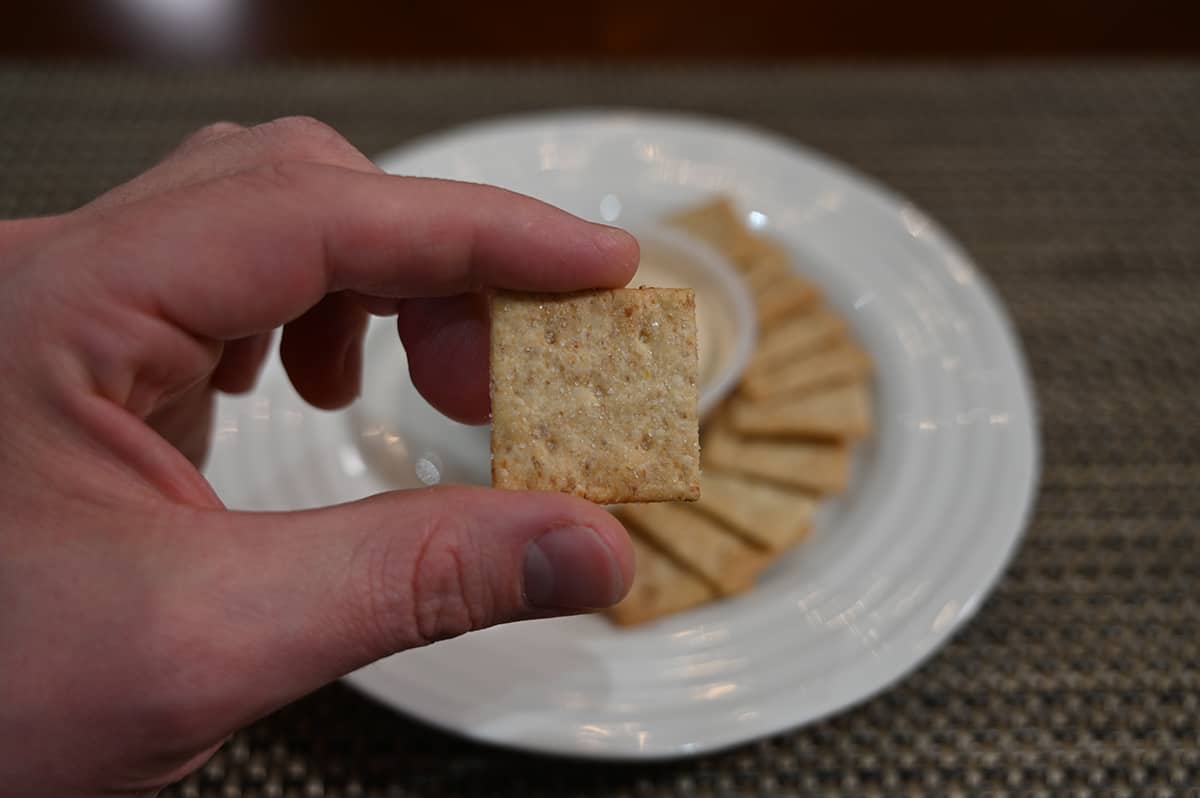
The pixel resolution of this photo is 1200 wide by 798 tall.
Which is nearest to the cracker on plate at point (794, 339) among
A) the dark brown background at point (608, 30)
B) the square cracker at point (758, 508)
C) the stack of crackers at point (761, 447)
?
the stack of crackers at point (761, 447)

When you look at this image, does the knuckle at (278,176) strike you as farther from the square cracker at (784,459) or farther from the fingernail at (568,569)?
the square cracker at (784,459)

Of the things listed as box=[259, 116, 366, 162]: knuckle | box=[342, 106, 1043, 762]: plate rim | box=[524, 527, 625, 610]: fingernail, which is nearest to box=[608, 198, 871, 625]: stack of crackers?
box=[342, 106, 1043, 762]: plate rim

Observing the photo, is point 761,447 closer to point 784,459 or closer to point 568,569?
point 784,459

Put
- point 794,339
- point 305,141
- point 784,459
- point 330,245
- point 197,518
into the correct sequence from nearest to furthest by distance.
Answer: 1. point 197,518
2. point 330,245
3. point 305,141
4. point 784,459
5. point 794,339

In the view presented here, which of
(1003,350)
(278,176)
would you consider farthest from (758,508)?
(278,176)

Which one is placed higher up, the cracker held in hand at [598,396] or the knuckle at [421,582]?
the cracker held in hand at [598,396]

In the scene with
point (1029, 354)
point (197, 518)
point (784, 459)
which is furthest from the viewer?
point (1029, 354)

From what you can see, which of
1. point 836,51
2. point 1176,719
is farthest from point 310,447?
point 836,51

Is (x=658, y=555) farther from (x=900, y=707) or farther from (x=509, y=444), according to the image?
(x=509, y=444)
